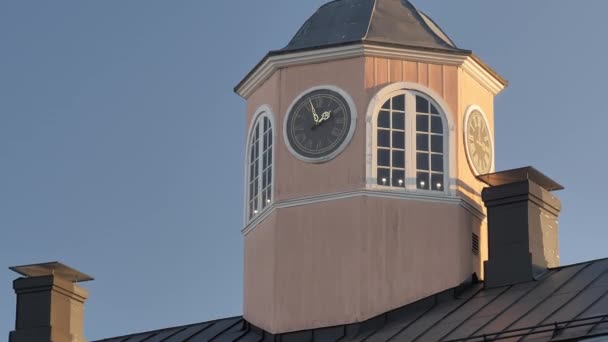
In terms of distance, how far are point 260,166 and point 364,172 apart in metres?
3.35

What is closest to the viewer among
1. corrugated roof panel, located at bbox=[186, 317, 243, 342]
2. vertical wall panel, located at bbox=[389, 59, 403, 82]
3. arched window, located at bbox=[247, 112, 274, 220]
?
vertical wall panel, located at bbox=[389, 59, 403, 82]

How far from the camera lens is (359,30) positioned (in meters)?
46.8

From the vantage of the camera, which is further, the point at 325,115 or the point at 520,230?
the point at 325,115

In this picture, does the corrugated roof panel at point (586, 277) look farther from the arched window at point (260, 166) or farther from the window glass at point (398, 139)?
the arched window at point (260, 166)

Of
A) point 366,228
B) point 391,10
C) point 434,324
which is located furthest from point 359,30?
point 434,324

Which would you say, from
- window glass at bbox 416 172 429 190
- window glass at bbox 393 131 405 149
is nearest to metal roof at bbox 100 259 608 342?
window glass at bbox 416 172 429 190

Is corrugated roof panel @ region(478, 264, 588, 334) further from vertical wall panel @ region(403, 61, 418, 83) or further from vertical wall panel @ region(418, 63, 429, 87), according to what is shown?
vertical wall panel @ region(403, 61, 418, 83)

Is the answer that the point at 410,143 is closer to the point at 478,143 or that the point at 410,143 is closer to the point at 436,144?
the point at 436,144

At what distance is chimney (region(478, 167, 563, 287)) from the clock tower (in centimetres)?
110

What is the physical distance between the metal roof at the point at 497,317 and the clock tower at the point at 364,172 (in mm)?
364

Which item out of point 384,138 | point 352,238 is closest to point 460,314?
point 352,238

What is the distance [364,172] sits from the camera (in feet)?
148

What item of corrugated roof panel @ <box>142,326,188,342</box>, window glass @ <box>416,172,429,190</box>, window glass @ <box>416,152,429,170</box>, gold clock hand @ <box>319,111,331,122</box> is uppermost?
gold clock hand @ <box>319,111,331,122</box>

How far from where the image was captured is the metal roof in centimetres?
3866
